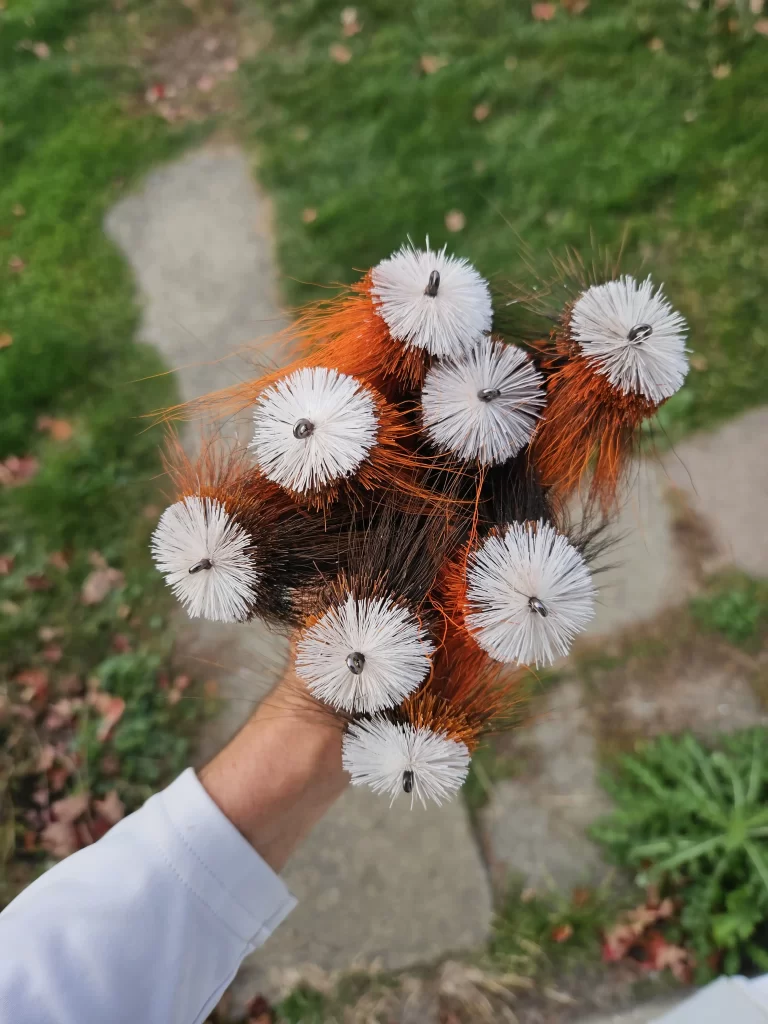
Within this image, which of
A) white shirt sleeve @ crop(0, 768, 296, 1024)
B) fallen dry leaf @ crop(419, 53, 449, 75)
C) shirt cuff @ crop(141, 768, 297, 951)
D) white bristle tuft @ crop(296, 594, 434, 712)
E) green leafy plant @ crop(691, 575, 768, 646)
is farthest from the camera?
fallen dry leaf @ crop(419, 53, 449, 75)

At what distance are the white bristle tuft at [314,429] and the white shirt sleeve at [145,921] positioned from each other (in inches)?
22.0

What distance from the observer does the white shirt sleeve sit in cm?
82

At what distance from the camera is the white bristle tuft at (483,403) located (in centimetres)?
71

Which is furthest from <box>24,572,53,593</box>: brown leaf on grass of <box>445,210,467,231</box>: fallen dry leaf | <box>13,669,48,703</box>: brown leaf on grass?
<box>445,210,467,231</box>: fallen dry leaf

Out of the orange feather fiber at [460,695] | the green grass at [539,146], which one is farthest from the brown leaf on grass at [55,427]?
the orange feather fiber at [460,695]

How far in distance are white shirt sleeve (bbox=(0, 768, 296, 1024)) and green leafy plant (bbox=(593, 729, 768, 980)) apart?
36.9 inches

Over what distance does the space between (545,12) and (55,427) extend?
1.81m

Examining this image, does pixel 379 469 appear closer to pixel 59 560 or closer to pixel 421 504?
pixel 421 504

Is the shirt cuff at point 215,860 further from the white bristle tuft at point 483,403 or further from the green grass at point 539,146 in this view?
the green grass at point 539,146

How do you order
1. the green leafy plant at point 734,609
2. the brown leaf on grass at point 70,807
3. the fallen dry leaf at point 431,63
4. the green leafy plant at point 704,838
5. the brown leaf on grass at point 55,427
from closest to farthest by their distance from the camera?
the green leafy plant at point 704,838, the brown leaf on grass at point 70,807, the green leafy plant at point 734,609, the brown leaf on grass at point 55,427, the fallen dry leaf at point 431,63

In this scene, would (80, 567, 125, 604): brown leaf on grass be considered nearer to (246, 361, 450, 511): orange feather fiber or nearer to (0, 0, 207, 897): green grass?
(0, 0, 207, 897): green grass

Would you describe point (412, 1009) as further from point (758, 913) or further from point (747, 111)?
point (747, 111)

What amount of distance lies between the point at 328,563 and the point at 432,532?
0.12 m

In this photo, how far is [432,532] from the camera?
0.75 metres
